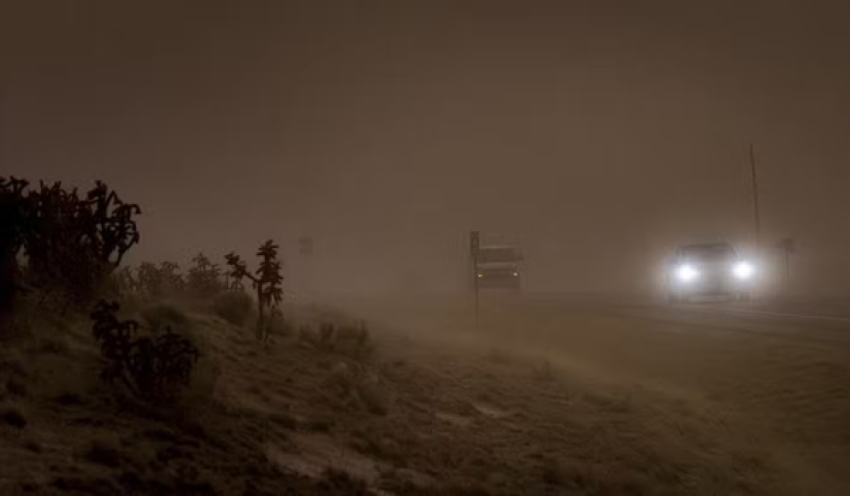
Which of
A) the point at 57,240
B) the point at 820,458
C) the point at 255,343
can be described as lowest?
the point at 820,458

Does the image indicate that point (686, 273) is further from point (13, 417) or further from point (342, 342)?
point (13, 417)

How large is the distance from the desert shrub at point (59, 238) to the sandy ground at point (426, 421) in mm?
955

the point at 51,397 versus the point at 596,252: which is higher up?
the point at 596,252

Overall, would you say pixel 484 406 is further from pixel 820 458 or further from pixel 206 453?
pixel 206 453

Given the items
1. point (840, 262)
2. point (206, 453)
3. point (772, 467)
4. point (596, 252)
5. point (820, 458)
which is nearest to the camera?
point (206, 453)

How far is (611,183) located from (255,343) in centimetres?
14200

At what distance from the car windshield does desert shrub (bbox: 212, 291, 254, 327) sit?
23.8 meters

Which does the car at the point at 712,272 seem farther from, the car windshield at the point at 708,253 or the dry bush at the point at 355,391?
the dry bush at the point at 355,391

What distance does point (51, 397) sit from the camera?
30.4 feet

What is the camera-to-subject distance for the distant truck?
167ft

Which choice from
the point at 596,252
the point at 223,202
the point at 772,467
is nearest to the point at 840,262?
the point at 596,252

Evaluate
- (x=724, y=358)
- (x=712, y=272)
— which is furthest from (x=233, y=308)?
(x=712, y=272)

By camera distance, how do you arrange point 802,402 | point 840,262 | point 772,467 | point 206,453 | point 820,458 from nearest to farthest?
point 206,453
point 772,467
point 820,458
point 802,402
point 840,262

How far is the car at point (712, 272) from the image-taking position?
3588 centimetres
